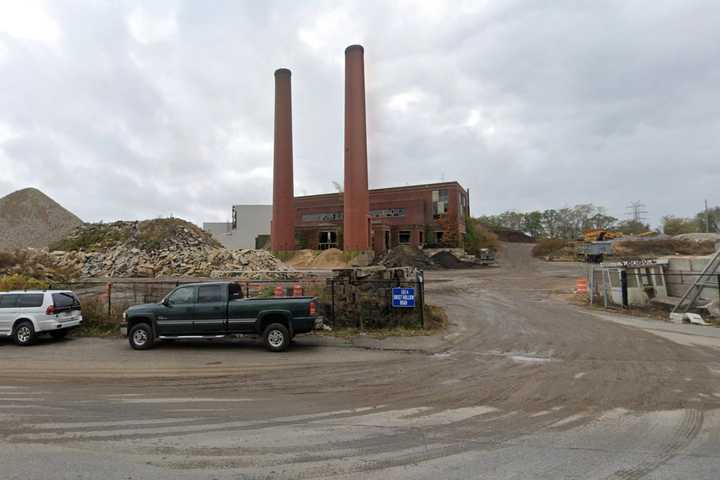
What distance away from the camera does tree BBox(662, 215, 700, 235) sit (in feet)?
304

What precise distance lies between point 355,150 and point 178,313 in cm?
4030

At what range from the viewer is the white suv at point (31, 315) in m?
11.6

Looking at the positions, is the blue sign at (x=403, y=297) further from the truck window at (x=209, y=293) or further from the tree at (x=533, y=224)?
the tree at (x=533, y=224)

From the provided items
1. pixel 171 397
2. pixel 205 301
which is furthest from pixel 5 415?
pixel 205 301

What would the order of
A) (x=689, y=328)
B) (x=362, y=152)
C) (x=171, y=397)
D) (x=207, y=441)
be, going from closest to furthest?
(x=207, y=441), (x=171, y=397), (x=689, y=328), (x=362, y=152)

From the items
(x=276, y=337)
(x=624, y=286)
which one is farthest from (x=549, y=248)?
(x=276, y=337)

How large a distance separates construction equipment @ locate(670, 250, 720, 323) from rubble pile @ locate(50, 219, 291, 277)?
2276 centimetres

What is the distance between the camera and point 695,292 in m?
15.3

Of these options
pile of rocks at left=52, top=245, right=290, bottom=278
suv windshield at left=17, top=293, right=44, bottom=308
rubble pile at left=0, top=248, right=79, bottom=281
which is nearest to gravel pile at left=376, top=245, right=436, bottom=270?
pile of rocks at left=52, top=245, right=290, bottom=278

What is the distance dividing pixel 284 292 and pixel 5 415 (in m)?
9.66

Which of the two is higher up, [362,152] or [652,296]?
[362,152]

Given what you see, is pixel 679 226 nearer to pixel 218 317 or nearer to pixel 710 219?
pixel 710 219

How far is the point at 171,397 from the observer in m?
6.57

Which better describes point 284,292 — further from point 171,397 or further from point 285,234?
point 285,234
